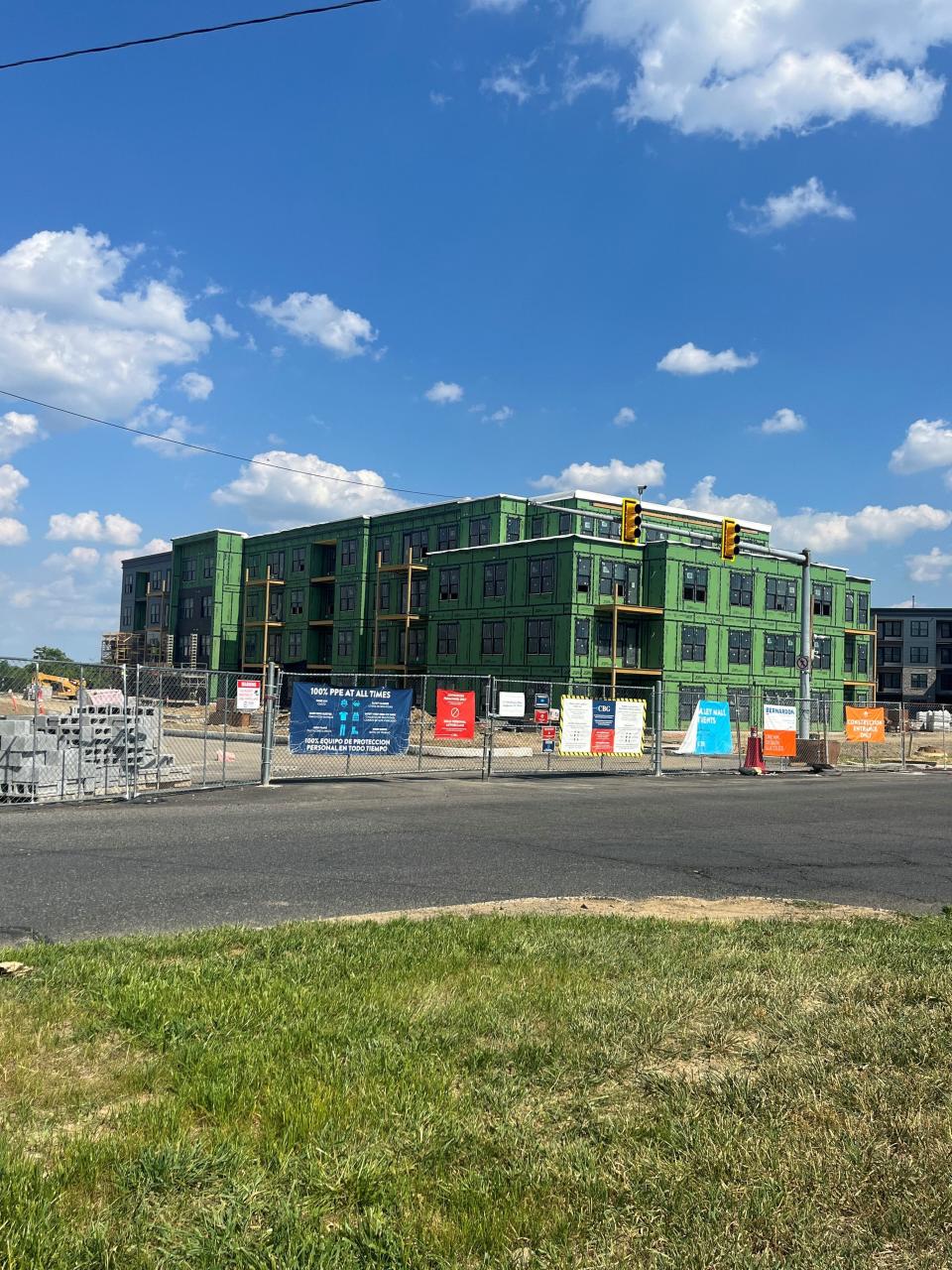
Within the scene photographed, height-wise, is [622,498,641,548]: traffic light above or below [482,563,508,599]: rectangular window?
below

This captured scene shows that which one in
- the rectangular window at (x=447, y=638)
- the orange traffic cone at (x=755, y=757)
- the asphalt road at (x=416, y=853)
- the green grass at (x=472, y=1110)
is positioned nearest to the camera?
the green grass at (x=472, y=1110)

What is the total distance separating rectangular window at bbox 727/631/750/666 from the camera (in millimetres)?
62500

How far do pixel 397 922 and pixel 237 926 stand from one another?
117 centimetres

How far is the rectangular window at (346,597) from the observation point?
72.9 meters

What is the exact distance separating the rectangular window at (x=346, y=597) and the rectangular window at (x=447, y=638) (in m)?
10.3

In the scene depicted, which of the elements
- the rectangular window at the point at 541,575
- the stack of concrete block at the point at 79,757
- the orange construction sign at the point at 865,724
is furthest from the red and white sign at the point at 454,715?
the rectangular window at the point at 541,575

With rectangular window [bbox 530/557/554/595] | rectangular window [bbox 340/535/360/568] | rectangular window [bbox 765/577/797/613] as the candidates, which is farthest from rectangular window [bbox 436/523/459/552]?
rectangular window [bbox 765/577/797/613]

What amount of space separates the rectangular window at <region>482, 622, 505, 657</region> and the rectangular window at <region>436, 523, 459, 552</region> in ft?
25.3

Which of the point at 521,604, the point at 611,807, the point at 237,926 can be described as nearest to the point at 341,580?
the point at 521,604

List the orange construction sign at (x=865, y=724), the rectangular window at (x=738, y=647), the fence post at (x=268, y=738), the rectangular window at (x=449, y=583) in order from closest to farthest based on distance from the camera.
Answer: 1. the fence post at (x=268, y=738)
2. the orange construction sign at (x=865, y=724)
3. the rectangular window at (x=738, y=647)
4. the rectangular window at (x=449, y=583)

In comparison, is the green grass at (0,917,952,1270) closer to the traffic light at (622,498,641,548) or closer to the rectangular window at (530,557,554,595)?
the traffic light at (622,498,641,548)

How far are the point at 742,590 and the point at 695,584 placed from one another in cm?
412

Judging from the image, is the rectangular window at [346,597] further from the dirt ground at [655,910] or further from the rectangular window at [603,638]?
the dirt ground at [655,910]

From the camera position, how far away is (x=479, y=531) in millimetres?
65812
